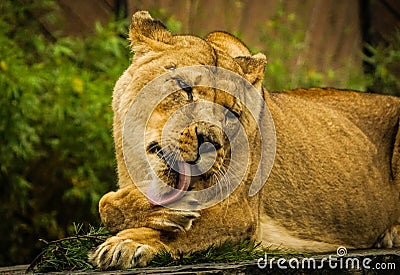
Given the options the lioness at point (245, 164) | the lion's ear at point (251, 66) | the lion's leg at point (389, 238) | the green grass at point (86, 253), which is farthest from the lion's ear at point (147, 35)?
the lion's leg at point (389, 238)

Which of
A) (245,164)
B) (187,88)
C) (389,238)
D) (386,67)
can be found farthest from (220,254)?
(386,67)

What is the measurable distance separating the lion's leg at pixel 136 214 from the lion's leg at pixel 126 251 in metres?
0.12


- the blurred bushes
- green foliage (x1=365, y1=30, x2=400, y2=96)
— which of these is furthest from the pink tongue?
green foliage (x1=365, y1=30, x2=400, y2=96)

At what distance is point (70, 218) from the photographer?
704 cm

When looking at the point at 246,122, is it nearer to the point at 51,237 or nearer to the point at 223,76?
the point at 223,76

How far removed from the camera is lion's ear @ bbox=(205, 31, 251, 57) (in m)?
4.43

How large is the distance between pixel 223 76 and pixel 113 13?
4.31 m

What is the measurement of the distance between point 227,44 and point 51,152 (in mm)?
2820

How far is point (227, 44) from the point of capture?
14.8 ft

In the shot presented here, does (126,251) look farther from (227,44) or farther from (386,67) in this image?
(386,67)

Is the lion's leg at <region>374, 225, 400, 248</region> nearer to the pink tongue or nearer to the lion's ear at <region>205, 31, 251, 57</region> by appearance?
the lion's ear at <region>205, 31, 251, 57</region>

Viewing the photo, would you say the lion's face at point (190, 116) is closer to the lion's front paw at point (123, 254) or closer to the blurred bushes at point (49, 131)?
the lion's front paw at point (123, 254)

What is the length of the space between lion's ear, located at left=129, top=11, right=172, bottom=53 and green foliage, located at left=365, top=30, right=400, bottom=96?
568 cm

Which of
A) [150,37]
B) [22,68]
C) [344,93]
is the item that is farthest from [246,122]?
[22,68]
